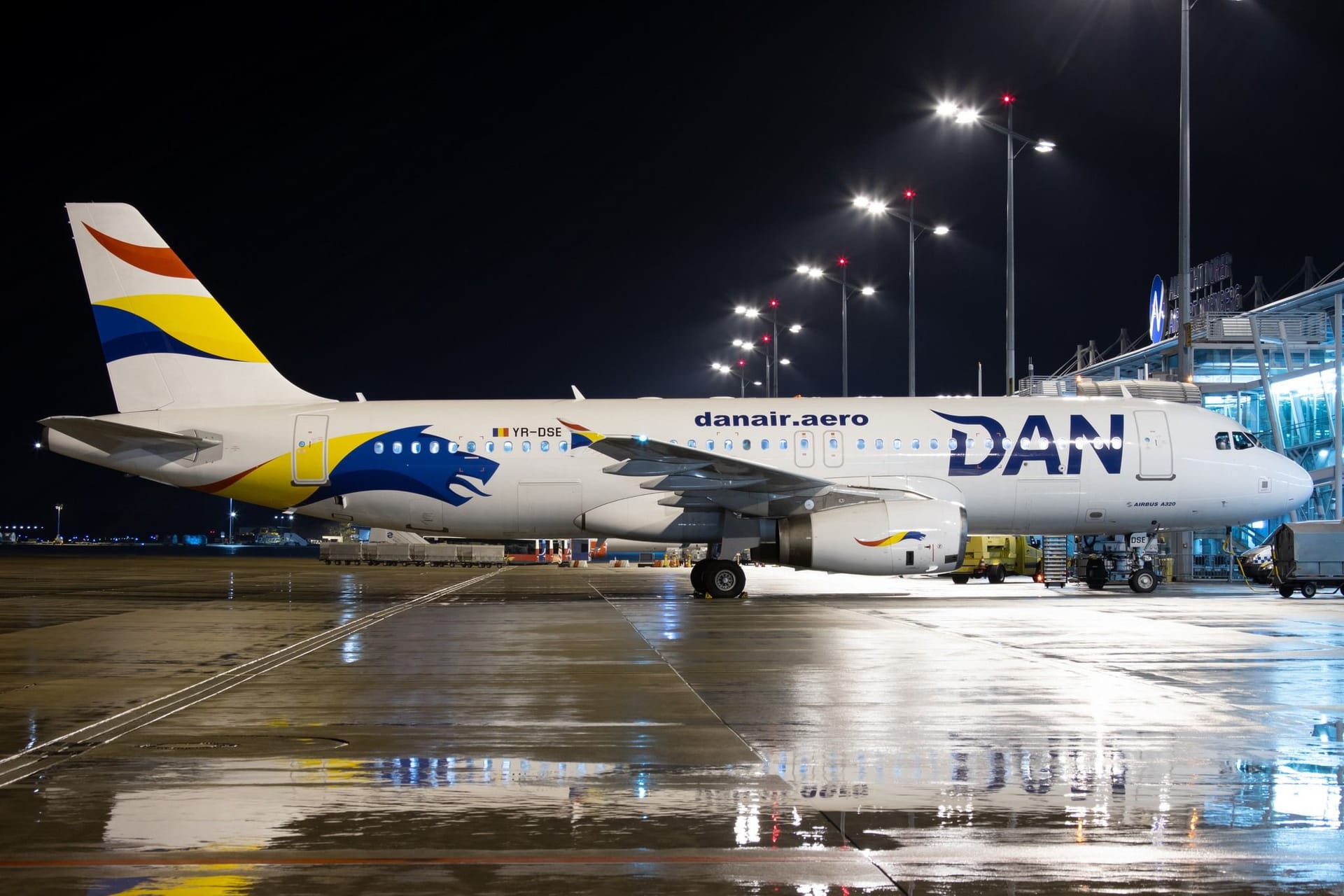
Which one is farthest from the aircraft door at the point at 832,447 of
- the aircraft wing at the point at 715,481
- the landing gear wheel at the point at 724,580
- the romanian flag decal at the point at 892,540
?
the landing gear wheel at the point at 724,580

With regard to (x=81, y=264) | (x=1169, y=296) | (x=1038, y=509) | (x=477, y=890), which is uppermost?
(x=1169, y=296)

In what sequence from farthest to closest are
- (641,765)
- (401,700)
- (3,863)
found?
1. (401,700)
2. (641,765)
3. (3,863)

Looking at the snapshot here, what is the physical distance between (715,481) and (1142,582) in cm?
1062

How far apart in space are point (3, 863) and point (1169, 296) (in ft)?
183

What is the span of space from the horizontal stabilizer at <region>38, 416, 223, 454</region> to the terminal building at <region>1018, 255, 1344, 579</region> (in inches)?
836

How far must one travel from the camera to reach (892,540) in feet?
78.8

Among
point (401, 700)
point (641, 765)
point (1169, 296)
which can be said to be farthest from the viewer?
point (1169, 296)

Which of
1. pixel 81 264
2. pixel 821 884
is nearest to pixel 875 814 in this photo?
pixel 821 884

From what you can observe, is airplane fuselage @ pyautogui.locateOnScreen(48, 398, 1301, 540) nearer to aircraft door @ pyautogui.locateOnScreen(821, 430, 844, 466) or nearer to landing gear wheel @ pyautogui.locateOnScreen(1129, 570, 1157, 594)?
aircraft door @ pyautogui.locateOnScreen(821, 430, 844, 466)

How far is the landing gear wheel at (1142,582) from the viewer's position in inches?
1148

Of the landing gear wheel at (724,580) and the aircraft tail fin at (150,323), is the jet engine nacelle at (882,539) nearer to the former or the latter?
the landing gear wheel at (724,580)

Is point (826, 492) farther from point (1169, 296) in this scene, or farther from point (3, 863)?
point (1169, 296)

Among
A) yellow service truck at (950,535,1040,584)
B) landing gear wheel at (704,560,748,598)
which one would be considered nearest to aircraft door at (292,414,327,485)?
landing gear wheel at (704,560,748,598)

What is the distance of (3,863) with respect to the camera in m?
5.81
